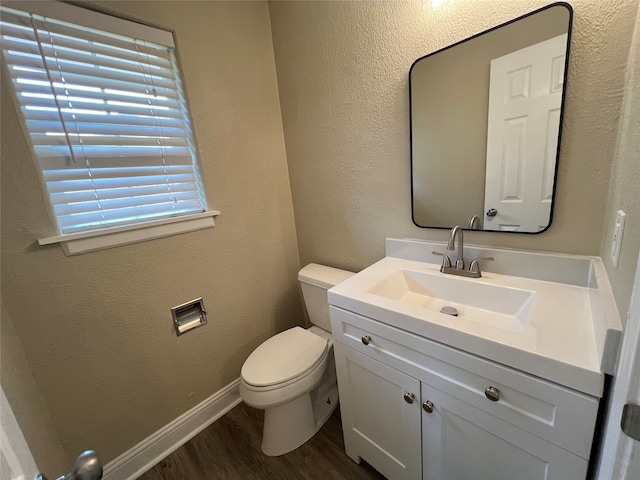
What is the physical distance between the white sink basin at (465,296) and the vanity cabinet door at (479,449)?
28cm

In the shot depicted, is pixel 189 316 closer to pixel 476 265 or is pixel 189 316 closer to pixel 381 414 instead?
pixel 381 414

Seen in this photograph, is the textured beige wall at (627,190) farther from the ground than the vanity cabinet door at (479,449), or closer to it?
farther from the ground

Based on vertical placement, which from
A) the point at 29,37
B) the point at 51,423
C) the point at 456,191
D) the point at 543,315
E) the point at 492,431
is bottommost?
the point at 51,423

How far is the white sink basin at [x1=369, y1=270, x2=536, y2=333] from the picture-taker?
93 centimetres

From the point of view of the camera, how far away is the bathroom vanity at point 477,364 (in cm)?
61

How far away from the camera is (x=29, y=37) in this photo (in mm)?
954

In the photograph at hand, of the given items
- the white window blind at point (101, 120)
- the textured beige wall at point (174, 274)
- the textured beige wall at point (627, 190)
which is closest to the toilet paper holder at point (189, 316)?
Answer: the textured beige wall at point (174, 274)

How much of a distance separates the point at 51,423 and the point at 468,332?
1.57 m

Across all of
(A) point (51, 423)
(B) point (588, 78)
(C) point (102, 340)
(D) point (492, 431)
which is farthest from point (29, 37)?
(D) point (492, 431)

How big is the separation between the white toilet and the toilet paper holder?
14.0 inches

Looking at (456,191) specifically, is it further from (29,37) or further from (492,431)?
(29,37)

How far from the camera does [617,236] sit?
2.18 feet

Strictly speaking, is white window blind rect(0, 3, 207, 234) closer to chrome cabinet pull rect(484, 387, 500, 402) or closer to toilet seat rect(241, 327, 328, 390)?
toilet seat rect(241, 327, 328, 390)

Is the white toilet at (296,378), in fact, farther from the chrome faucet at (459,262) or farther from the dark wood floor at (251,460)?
the chrome faucet at (459,262)
